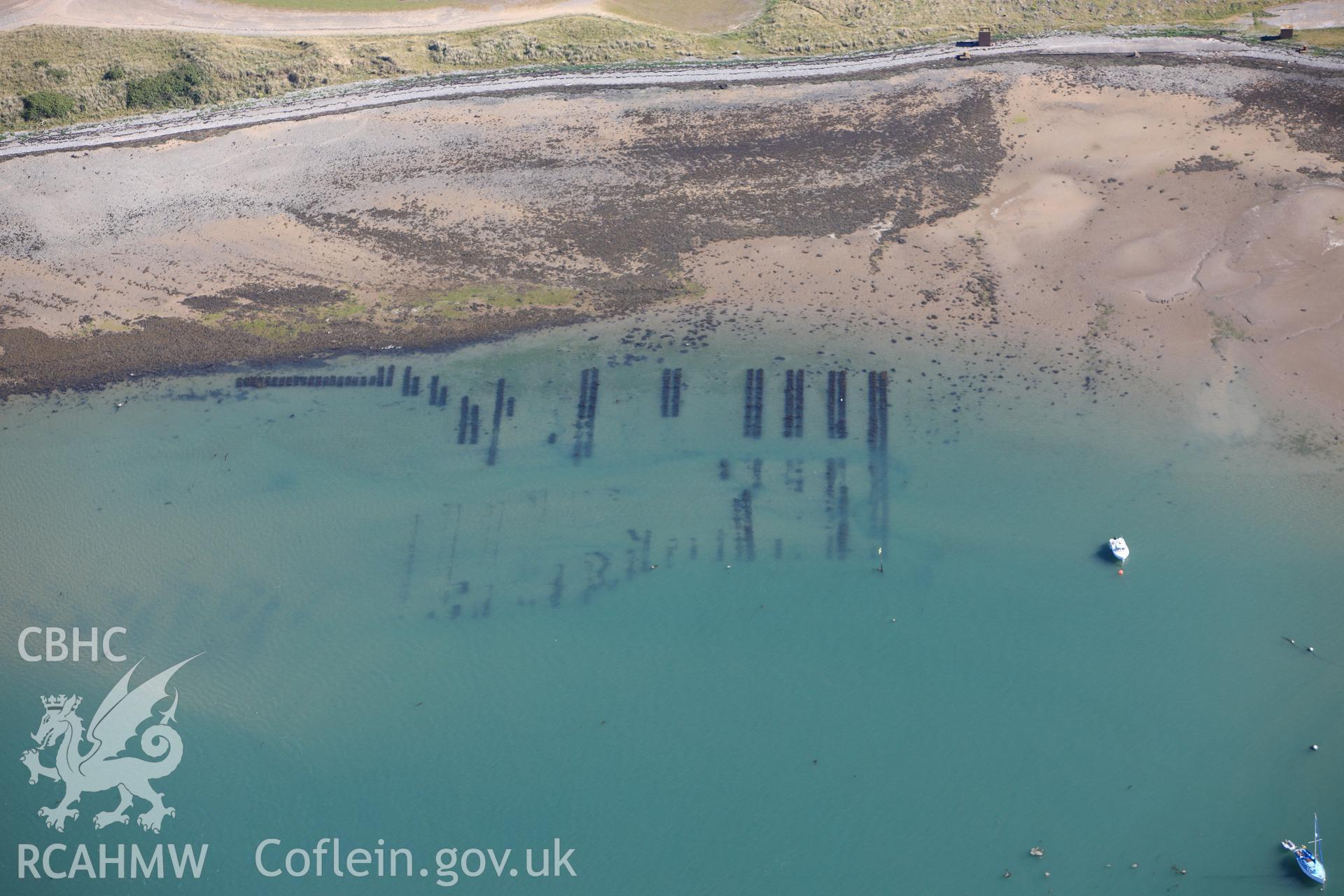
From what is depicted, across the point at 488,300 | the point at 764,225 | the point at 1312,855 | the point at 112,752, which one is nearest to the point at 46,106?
the point at 488,300

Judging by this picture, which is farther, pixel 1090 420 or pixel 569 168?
pixel 569 168

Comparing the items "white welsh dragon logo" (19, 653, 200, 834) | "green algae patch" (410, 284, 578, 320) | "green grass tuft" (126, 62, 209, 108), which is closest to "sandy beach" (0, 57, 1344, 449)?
"green algae patch" (410, 284, 578, 320)

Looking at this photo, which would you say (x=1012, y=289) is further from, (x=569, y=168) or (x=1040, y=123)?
(x=569, y=168)

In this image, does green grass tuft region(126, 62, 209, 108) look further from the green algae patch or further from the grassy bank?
the green algae patch

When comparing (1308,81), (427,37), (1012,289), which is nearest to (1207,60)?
(1308,81)

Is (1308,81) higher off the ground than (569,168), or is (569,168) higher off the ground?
(1308,81)

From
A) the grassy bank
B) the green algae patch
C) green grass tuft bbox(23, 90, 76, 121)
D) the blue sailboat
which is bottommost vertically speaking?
the blue sailboat
